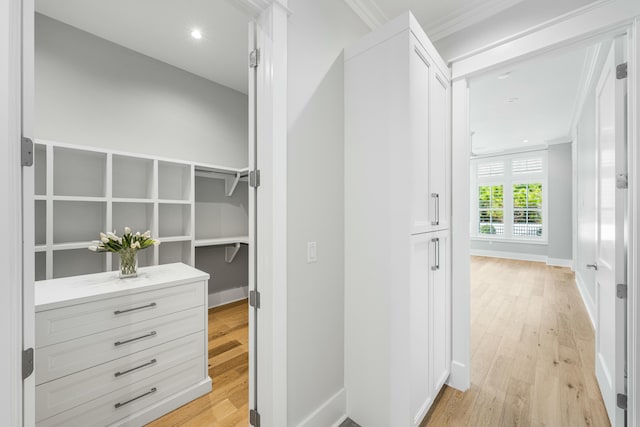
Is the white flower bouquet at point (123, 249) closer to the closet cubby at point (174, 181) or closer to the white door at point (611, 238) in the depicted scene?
the closet cubby at point (174, 181)

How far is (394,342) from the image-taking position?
1.38 meters

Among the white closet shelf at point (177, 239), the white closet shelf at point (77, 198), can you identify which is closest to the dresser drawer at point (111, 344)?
the white closet shelf at point (177, 239)

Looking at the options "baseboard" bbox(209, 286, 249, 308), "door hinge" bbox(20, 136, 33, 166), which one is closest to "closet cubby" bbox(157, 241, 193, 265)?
"baseboard" bbox(209, 286, 249, 308)

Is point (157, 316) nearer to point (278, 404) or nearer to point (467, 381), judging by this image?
point (278, 404)

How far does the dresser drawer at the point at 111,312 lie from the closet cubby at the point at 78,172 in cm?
125

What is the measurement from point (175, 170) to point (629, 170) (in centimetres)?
361

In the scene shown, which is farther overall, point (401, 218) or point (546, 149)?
point (546, 149)

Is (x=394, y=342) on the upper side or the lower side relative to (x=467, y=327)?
upper

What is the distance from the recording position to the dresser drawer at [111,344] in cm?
131

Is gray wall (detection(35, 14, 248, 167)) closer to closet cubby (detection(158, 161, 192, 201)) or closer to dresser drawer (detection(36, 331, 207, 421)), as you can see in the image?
closet cubby (detection(158, 161, 192, 201))

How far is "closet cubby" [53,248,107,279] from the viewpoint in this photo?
7.06 feet

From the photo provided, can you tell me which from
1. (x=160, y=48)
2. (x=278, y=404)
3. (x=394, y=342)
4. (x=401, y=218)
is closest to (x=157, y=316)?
(x=278, y=404)

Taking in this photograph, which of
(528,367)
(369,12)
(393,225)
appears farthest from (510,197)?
(393,225)

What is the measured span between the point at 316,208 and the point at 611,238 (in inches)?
70.0
